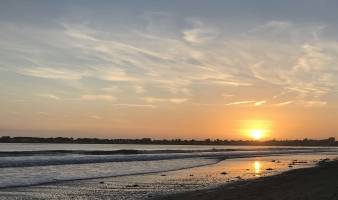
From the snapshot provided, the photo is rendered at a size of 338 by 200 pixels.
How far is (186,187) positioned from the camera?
86.9ft

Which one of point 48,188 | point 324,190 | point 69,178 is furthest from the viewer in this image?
point 69,178

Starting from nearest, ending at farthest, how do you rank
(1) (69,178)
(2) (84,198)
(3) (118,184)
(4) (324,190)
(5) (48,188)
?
(4) (324,190) → (2) (84,198) → (5) (48,188) → (3) (118,184) → (1) (69,178)

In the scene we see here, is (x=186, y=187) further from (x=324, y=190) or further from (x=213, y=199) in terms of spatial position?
(x=324, y=190)

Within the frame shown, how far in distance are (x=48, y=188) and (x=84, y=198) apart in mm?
4887

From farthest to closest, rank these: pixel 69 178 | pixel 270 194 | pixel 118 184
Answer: pixel 69 178 → pixel 118 184 → pixel 270 194

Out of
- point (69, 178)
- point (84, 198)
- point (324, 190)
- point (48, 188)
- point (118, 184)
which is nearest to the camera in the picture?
point (324, 190)

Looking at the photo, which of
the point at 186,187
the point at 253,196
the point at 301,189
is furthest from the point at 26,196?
the point at 301,189

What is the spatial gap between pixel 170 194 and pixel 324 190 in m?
7.84

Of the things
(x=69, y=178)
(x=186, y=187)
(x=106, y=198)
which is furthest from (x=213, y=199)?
(x=69, y=178)

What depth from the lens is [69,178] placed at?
1271 inches

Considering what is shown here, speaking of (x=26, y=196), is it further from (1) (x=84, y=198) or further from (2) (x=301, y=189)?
(2) (x=301, y=189)

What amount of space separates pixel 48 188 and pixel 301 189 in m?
13.3

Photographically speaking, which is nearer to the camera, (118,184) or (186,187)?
(186,187)

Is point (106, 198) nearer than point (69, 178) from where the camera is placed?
Yes
